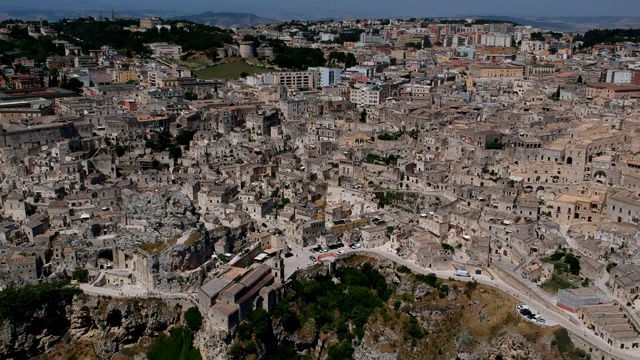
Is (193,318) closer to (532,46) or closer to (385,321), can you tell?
(385,321)

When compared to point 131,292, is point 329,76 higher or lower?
higher

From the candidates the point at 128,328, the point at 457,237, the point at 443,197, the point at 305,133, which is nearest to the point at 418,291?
the point at 457,237

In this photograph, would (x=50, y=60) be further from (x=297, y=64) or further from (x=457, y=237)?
(x=457, y=237)

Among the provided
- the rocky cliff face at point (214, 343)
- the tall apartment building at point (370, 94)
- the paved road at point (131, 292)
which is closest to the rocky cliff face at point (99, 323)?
the paved road at point (131, 292)

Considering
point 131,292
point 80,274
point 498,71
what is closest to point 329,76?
point 498,71

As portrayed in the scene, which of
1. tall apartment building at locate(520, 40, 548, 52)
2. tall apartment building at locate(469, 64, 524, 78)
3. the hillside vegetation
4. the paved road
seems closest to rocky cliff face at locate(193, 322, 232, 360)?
the hillside vegetation

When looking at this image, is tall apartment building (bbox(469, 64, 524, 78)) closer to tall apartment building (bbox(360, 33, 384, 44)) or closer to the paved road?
tall apartment building (bbox(360, 33, 384, 44))
